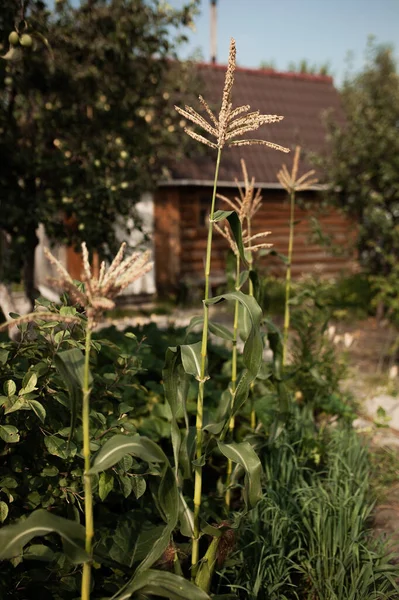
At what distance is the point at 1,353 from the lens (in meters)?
2.01

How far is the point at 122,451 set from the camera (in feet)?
5.20

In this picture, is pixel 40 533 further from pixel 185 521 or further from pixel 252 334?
pixel 252 334

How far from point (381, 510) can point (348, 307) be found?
Answer: 6.70m

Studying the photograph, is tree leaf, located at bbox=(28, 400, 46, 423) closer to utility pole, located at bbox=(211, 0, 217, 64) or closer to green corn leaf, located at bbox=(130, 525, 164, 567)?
green corn leaf, located at bbox=(130, 525, 164, 567)

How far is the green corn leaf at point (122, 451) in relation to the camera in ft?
→ 5.15

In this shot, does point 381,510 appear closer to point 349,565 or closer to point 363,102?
point 349,565

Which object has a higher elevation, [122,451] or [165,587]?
[122,451]

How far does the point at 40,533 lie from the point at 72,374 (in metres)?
0.44

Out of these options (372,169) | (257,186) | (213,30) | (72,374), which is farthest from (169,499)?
(213,30)

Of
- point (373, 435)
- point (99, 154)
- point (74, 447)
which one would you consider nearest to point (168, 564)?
point (74, 447)

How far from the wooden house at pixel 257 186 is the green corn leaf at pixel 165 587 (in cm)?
840

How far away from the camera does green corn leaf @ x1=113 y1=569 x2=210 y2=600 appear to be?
5.34ft

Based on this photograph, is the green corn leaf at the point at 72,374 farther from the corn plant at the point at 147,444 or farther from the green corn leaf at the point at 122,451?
the green corn leaf at the point at 122,451

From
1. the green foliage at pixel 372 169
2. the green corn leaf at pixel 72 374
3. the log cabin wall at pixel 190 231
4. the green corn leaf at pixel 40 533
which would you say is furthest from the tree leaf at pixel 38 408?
the log cabin wall at pixel 190 231
